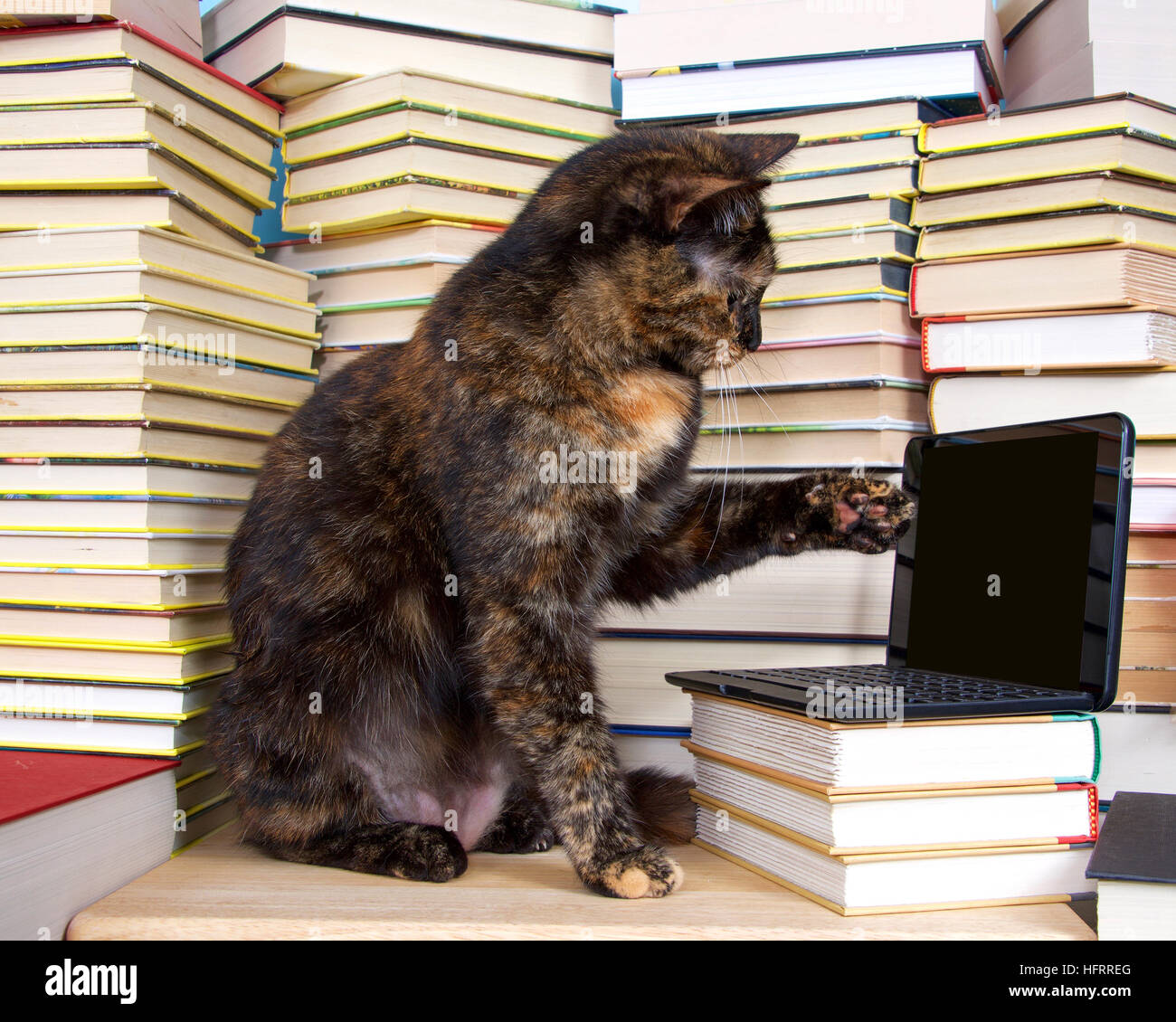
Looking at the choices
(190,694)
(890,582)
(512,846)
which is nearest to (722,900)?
(512,846)

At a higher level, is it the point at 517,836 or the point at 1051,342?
the point at 1051,342

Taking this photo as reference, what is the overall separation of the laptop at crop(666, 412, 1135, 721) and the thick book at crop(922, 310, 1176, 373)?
6.4 inches

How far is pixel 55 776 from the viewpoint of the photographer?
3.55ft

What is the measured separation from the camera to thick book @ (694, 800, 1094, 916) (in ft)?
2.86

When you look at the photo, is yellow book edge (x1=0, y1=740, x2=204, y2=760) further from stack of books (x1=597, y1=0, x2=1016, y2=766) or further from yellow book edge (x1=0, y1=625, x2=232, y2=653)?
stack of books (x1=597, y1=0, x2=1016, y2=766)

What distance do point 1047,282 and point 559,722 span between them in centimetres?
82

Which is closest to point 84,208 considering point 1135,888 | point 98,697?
point 98,697

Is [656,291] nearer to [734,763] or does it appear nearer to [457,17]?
[734,763]

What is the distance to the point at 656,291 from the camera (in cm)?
102

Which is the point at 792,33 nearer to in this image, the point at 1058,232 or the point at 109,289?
the point at 1058,232

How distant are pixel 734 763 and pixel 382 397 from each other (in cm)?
59

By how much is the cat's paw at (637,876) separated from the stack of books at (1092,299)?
621 millimetres

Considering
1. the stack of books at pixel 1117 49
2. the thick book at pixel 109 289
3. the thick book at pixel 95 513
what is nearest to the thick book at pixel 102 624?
the thick book at pixel 95 513

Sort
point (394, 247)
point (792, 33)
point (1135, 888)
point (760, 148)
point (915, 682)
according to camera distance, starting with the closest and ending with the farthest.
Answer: point (1135, 888) < point (915, 682) < point (760, 148) < point (792, 33) < point (394, 247)
